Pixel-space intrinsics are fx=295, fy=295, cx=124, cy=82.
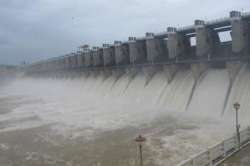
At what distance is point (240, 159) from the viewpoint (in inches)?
354

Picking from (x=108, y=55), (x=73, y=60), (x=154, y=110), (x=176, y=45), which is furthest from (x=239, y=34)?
(x=73, y=60)

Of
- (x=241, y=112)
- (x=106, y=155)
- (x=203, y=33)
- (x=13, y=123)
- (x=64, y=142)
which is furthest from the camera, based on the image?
(x=203, y=33)

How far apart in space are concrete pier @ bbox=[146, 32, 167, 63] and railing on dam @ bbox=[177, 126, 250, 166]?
1799 cm

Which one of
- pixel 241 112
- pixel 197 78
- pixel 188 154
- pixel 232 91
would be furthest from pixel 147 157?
pixel 197 78

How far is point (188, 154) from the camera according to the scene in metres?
12.2

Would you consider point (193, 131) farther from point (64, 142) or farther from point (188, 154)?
point (64, 142)

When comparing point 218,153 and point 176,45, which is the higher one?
point 176,45

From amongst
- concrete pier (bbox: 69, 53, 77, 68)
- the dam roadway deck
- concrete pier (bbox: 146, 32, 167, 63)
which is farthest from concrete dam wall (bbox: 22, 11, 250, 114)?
concrete pier (bbox: 69, 53, 77, 68)

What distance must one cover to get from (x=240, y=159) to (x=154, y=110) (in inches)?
535

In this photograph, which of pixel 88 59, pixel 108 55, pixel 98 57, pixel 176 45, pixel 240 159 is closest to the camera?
pixel 240 159

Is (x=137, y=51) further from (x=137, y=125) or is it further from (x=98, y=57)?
(x=137, y=125)

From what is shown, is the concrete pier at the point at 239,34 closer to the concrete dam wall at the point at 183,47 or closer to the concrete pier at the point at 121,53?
the concrete dam wall at the point at 183,47

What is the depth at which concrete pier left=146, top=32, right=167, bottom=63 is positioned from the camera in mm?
28141

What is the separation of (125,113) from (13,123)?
318 inches
